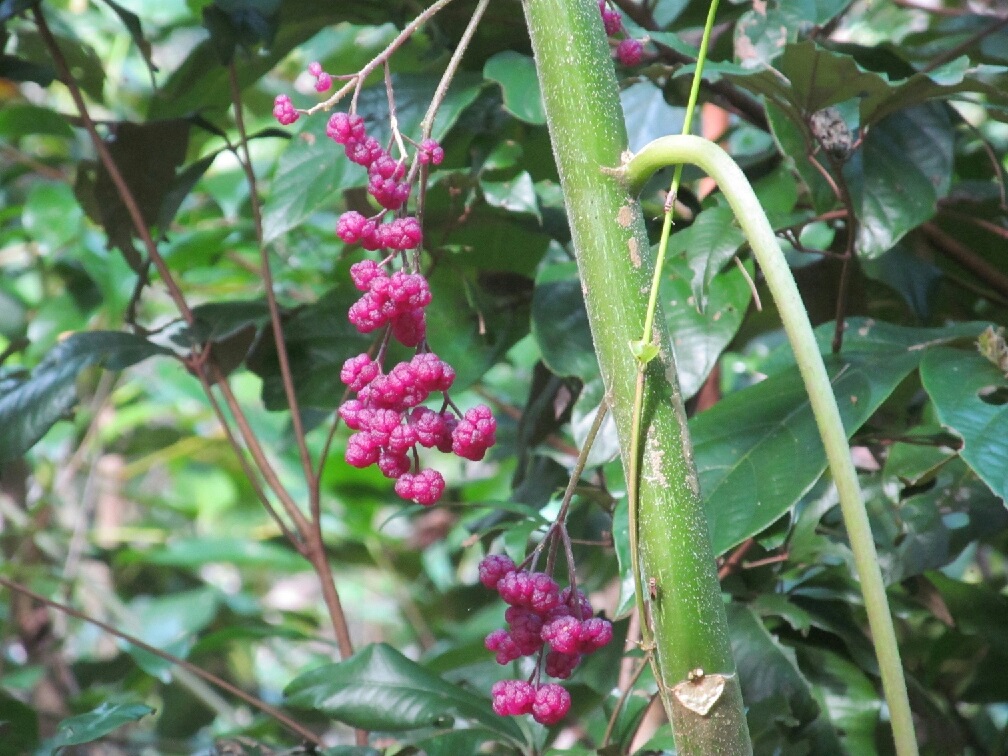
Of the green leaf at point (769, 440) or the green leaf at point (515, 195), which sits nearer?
the green leaf at point (769, 440)

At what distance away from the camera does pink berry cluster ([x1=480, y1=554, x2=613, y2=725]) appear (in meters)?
0.51

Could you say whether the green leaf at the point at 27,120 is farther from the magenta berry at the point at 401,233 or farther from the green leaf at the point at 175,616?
the magenta berry at the point at 401,233

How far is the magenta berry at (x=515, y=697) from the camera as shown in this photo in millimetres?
536

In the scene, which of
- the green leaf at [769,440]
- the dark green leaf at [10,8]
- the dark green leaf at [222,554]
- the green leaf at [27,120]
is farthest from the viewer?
the dark green leaf at [222,554]

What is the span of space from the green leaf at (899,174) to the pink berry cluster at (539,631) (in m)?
0.39

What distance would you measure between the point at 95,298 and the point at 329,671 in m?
0.89

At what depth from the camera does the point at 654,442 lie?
435 millimetres

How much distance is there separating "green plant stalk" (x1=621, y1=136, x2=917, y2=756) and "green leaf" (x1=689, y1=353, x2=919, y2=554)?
0.18 metres

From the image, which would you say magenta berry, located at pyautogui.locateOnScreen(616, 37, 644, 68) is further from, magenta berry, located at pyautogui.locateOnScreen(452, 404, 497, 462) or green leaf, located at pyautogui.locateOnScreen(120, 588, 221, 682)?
green leaf, located at pyautogui.locateOnScreen(120, 588, 221, 682)

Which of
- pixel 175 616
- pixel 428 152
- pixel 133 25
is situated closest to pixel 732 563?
pixel 428 152

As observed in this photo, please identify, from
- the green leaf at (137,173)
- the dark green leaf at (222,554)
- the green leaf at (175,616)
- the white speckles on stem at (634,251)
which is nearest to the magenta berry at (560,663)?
the white speckles on stem at (634,251)

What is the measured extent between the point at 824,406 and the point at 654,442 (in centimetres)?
7

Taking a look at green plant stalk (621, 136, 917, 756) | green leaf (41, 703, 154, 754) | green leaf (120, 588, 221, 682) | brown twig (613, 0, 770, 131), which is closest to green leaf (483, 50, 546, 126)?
brown twig (613, 0, 770, 131)

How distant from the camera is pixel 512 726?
710mm
